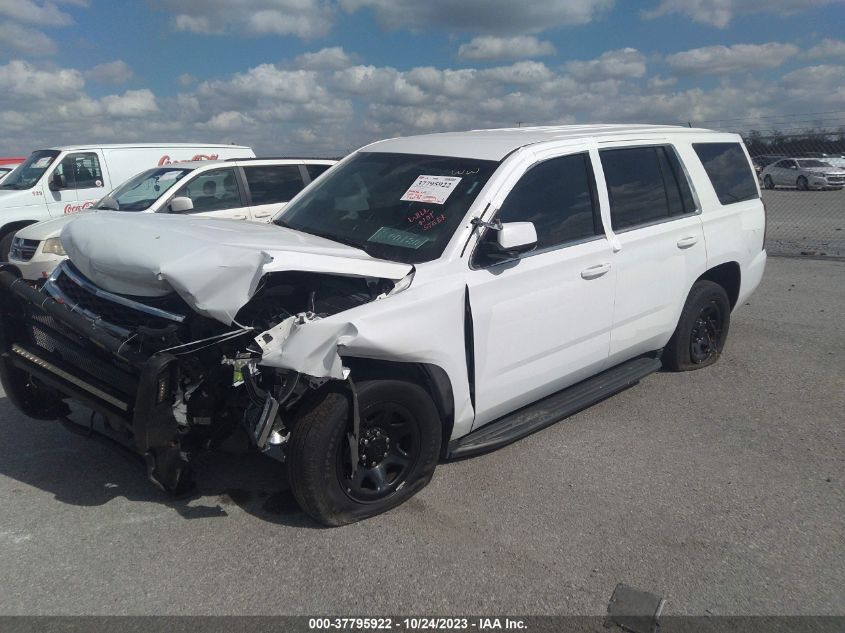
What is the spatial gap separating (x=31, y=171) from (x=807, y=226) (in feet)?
54.7

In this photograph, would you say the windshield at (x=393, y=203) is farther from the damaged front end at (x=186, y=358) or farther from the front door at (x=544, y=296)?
the damaged front end at (x=186, y=358)

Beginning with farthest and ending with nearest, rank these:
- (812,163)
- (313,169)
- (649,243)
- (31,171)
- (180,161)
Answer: (812,163) < (180,161) < (31,171) < (313,169) < (649,243)

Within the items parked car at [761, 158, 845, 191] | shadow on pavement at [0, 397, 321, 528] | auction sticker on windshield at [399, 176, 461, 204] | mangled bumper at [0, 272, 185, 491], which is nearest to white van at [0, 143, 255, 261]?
shadow on pavement at [0, 397, 321, 528]

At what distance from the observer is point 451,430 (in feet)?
12.4

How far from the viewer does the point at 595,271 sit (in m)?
4.27

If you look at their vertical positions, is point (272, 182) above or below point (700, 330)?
above

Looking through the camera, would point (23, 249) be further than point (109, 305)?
Yes

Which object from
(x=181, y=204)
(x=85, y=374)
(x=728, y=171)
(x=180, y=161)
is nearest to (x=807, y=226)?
(x=728, y=171)

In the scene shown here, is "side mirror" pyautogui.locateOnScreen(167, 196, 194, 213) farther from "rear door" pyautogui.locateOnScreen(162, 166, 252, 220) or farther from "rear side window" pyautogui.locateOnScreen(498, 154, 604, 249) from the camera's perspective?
"rear side window" pyautogui.locateOnScreen(498, 154, 604, 249)

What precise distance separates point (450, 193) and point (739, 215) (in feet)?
9.60

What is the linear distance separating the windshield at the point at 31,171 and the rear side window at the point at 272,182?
414 centimetres

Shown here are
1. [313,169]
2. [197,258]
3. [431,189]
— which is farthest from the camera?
[313,169]

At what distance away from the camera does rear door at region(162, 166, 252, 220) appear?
8945 mm

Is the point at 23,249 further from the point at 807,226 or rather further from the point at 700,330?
the point at 807,226
